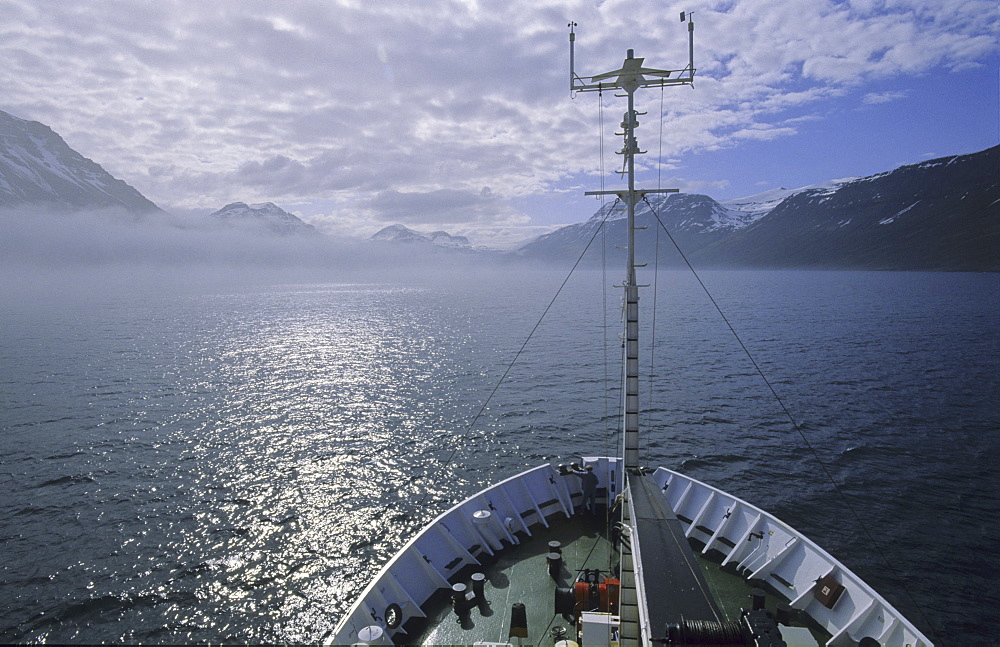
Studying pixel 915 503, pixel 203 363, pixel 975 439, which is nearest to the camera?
pixel 915 503

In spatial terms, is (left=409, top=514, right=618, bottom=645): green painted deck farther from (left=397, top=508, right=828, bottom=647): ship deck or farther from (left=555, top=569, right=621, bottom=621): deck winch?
(left=555, top=569, right=621, bottom=621): deck winch

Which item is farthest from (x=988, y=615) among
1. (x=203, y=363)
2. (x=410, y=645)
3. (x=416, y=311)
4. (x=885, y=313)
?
(x=416, y=311)

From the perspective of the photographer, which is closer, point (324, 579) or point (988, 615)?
point (988, 615)

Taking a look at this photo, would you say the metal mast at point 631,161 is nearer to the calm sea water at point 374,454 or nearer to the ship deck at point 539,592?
the ship deck at point 539,592

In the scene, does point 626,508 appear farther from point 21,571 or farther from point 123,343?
point 123,343

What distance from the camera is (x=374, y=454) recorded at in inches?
1601

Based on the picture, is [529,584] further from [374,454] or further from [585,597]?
[374,454]

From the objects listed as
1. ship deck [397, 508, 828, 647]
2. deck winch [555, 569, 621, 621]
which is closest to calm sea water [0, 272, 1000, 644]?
ship deck [397, 508, 828, 647]

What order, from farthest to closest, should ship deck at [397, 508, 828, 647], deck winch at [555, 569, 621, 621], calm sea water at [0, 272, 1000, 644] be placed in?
1. calm sea water at [0, 272, 1000, 644]
2. deck winch at [555, 569, 621, 621]
3. ship deck at [397, 508, 828, 647]

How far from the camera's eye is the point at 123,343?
8450 centimetres

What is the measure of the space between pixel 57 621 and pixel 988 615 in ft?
136

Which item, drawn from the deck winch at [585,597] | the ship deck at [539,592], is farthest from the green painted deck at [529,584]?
the deck winch at [585,597]

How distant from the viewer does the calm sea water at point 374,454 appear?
24458 mm

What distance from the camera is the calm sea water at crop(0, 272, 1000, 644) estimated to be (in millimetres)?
24458
